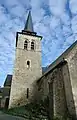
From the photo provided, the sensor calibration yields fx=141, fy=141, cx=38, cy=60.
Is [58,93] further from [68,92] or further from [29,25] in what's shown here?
[29,25]

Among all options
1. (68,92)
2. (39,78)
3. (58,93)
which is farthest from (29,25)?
(68,92)

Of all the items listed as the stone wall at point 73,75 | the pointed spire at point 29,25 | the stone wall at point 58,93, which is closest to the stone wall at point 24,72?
the pointed spire at point 29,25

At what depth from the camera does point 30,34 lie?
24188mm

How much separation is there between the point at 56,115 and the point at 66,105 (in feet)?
4.12

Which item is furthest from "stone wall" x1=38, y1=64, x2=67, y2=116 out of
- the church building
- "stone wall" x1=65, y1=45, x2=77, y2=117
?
"stone wall" x1=65, y1=45, x2=77, y2=117

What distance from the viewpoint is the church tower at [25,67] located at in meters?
18.3

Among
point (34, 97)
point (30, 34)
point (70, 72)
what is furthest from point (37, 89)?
point (30, 34)

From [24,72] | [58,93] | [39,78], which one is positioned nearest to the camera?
[58,93]

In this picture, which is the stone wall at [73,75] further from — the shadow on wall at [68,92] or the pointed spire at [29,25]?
the pointed spire at [29,25]

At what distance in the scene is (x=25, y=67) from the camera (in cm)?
2053

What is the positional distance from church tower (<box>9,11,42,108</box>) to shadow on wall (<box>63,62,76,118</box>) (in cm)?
743

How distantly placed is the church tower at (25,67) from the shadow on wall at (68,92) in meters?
7.43

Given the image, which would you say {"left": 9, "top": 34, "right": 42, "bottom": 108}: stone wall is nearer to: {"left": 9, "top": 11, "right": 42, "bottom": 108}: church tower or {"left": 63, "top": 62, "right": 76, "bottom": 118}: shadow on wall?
{"left": 9, "top": 11, "right": 42, "bottom": 108}: church tower

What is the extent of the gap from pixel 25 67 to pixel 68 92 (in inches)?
380
